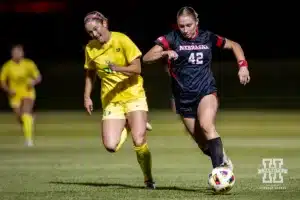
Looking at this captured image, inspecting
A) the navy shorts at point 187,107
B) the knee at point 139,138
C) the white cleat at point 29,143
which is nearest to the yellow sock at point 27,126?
the white cleat at point 29,143

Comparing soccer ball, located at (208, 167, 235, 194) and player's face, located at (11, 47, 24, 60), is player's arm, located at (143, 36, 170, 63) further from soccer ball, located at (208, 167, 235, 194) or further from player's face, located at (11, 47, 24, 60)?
player's face, located at (11, 47, 24, 60)

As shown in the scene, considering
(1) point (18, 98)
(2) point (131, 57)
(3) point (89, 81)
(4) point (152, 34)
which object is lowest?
(1) point (18, 98)

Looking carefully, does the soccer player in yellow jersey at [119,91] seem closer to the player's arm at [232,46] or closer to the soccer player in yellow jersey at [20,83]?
the player's arm at [232,46]

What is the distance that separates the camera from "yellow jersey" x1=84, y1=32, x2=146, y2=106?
1056cm

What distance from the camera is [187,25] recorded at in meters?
9.88

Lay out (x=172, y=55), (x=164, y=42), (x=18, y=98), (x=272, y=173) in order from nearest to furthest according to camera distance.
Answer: (x=172, y=55), (x=164, y=42), (x=272, y=173), (x=18, y=98)

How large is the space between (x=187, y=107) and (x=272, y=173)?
1.83 metres

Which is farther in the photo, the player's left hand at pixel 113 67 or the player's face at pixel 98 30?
the player's face at pixel 98 30

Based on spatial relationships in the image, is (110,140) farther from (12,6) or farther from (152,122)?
(12,6)

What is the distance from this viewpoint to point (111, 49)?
1059 centimetres

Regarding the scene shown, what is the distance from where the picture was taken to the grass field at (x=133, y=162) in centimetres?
1025

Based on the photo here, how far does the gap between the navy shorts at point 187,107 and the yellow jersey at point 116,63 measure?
1.96 feet

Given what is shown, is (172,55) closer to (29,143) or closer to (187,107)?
(187,107)

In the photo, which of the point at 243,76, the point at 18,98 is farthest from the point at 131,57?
the point at 18,98
